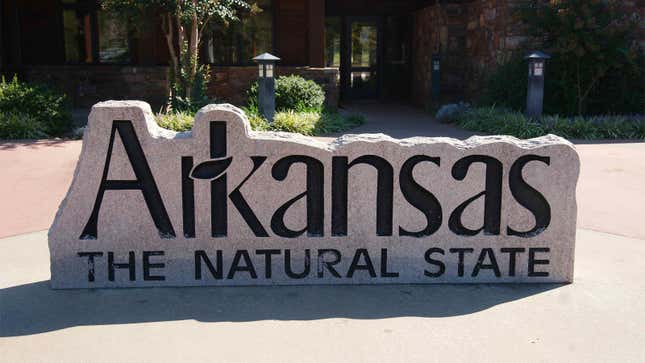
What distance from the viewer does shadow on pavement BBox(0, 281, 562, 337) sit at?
13.5 ft

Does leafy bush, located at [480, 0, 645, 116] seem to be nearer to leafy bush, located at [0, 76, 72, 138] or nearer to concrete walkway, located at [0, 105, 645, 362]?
leafy bush, located at [0, 76, 72, 138]

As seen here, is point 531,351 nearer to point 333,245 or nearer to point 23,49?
point 333,245

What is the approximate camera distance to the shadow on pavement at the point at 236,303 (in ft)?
13.5

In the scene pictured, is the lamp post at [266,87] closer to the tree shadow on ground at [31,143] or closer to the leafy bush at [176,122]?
the leafy bush at [176,122]

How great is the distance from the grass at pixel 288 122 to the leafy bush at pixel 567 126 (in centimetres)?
268

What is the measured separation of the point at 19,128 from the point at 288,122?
14.3 feet

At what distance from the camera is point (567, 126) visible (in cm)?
1207

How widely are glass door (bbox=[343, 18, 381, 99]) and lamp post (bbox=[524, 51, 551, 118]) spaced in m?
7.47

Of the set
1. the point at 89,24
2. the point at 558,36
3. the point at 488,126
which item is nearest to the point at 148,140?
the point at 488,126

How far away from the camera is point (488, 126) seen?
12.5 meters

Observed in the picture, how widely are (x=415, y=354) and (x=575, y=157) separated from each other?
5.98 feet

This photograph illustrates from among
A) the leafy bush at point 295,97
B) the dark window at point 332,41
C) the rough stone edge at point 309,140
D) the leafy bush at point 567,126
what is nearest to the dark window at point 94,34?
the leafy bush at point 295,97

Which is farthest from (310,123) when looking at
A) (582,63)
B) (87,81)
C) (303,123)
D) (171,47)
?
(87,81)

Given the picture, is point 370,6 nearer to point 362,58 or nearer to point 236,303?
point 362,58
